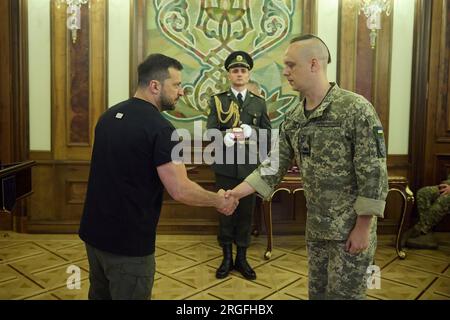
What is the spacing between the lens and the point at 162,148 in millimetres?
1778

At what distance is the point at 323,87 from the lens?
1908mm

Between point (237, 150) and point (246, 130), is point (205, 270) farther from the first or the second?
point (246, 130)

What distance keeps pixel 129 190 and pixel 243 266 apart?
193 cm

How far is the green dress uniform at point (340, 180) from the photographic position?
5.63ft

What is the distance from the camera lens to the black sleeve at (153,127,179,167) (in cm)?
178

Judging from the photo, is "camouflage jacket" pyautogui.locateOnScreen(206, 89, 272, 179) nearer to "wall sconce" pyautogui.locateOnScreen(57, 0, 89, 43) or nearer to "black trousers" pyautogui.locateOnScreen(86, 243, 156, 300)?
"black trousers" pyautogui.locateOnScreen(86, 243, 156, 300)

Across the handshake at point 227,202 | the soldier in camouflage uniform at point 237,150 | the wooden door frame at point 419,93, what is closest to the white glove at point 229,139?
the soldier in camouflage uniform at point 237,150

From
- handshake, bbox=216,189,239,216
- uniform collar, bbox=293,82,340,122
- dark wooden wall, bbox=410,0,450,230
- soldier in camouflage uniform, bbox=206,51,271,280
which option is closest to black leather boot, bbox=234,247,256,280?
soldier in camouflage uniform, bbox=206,51,271,280

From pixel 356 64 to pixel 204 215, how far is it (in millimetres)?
2318

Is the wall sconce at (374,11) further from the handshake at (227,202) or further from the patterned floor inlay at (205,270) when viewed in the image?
the handshake at (227,202)

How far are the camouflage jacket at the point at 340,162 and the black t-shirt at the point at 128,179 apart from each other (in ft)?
1.99

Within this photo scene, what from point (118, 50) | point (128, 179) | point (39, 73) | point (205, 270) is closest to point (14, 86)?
point (39, 73)

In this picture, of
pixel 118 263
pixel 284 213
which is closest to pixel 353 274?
pixel 118 263

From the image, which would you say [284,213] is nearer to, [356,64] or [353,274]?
[356,64]
